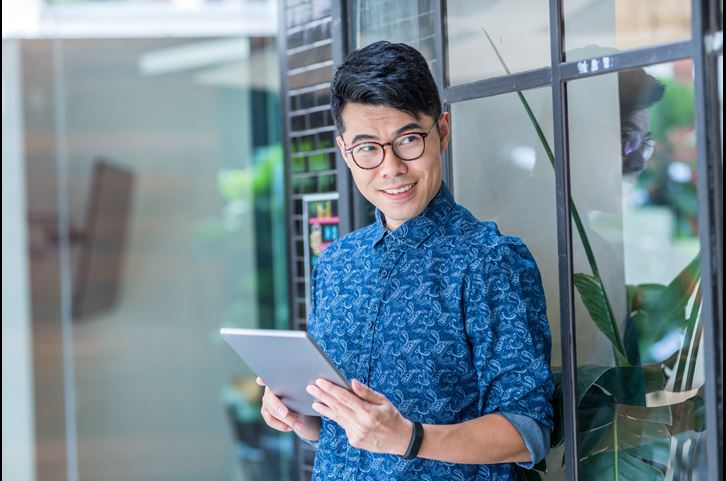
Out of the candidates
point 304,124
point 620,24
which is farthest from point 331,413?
point 304,124

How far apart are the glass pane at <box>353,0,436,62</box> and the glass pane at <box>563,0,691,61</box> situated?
0.51 metres

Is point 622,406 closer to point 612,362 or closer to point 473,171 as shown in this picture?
point 612,362

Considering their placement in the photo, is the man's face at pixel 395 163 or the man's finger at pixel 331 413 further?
the man's face at pixel 395 163

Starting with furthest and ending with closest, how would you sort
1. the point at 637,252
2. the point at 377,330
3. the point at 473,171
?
the point at 473,171 → the point at 637,252 → the point at 377,330

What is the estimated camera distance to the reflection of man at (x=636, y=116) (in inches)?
65.9

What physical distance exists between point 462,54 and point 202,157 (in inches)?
128

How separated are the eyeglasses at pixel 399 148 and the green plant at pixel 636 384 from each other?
430 millimetres

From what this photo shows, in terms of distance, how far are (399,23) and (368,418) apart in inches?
53.0

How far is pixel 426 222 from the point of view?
163 centimetres

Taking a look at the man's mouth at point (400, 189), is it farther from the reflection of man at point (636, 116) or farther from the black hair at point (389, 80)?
the reflection of man at point (636, 116)

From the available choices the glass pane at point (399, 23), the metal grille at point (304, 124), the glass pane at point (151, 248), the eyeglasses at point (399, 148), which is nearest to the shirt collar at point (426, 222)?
the eyeglasses at point (399, 148)

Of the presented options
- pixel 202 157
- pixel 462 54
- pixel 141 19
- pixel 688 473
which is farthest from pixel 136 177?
pixel 688 473

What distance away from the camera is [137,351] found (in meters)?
5.14

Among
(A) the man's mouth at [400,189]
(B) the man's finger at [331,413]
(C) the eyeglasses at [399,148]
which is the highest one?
(C) the eyeglasses at [399,148]
